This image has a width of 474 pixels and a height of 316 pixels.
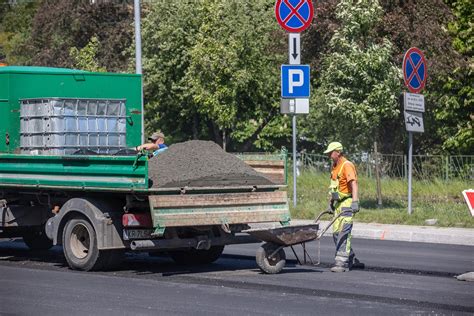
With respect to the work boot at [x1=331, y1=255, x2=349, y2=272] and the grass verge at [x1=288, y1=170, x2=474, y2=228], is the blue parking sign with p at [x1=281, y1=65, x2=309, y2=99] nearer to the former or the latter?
the grass verge at [x1=288, y1=170, x2=474, y2=228]

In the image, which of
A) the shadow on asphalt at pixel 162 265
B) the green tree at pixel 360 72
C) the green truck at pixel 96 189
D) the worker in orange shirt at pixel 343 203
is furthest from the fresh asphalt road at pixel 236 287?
the green tree at pixel 360 72

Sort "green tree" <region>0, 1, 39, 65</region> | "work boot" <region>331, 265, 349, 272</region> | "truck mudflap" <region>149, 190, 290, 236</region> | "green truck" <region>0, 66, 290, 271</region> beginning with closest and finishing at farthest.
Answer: "truck mudflap" <region>149, 190, 290, 236</region>, "green truck" <region>0, 66, 290, 271</region>, "work boot" <region>331, 265, 349, 272</region>, "green tree" <region>0, 1, 39, 65</region>

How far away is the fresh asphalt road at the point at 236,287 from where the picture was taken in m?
10.5

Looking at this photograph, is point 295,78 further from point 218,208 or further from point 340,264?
point 218,208

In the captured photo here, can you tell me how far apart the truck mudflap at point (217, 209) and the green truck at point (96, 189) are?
0.04 feet

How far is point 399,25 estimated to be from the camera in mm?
24766

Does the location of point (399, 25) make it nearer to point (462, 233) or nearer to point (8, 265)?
point (462, 233)

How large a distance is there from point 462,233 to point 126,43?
75.2 ft

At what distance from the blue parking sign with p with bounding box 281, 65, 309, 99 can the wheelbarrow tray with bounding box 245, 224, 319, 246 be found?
803 cm

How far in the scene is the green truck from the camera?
13039 mm

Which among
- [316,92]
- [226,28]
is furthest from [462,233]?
[226,28]

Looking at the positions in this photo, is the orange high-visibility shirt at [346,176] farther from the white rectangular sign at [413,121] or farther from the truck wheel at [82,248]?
the white rectangular sign at [413,121]

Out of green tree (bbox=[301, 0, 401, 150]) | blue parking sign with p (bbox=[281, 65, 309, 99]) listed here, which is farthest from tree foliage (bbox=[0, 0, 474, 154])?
blue parking sign with p (bbox=[281, 65, 309, 99])

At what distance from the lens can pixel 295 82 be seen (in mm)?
21203
